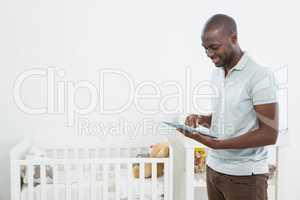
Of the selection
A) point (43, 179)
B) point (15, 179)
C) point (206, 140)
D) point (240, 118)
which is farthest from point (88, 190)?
point (240, 118)

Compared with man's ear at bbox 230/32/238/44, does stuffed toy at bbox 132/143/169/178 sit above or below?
below

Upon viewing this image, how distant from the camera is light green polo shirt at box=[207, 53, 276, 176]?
1.35 metres

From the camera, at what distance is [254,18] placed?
2.56 metres

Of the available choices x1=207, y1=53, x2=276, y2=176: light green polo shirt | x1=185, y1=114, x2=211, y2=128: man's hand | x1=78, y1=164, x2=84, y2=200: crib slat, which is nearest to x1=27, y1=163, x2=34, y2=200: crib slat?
x1=78, y1=164, x2=84, y2=200: crib slat

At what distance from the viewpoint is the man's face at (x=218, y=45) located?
1390 mm

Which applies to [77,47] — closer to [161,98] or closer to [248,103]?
[161,98]

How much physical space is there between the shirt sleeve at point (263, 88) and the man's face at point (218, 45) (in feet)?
0.43

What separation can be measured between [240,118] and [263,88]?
15 cm

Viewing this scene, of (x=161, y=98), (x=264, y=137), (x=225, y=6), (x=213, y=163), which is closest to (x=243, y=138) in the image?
(x=264, y=137)

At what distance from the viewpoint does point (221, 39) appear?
1.39 m

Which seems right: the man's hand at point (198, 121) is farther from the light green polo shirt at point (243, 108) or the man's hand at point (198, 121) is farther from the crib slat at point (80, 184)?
the crib slat at point (80, 184)

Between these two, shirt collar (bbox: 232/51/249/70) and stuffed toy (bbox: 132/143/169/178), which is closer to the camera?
shirt collar (bbox: 232/51/249/70)

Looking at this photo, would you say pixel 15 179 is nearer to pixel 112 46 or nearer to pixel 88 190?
pixel 88 190

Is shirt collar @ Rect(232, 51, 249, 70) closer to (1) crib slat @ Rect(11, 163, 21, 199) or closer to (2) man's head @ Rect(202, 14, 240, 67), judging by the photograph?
(2) man's head @ Rect(202, 14, 240, 67)
